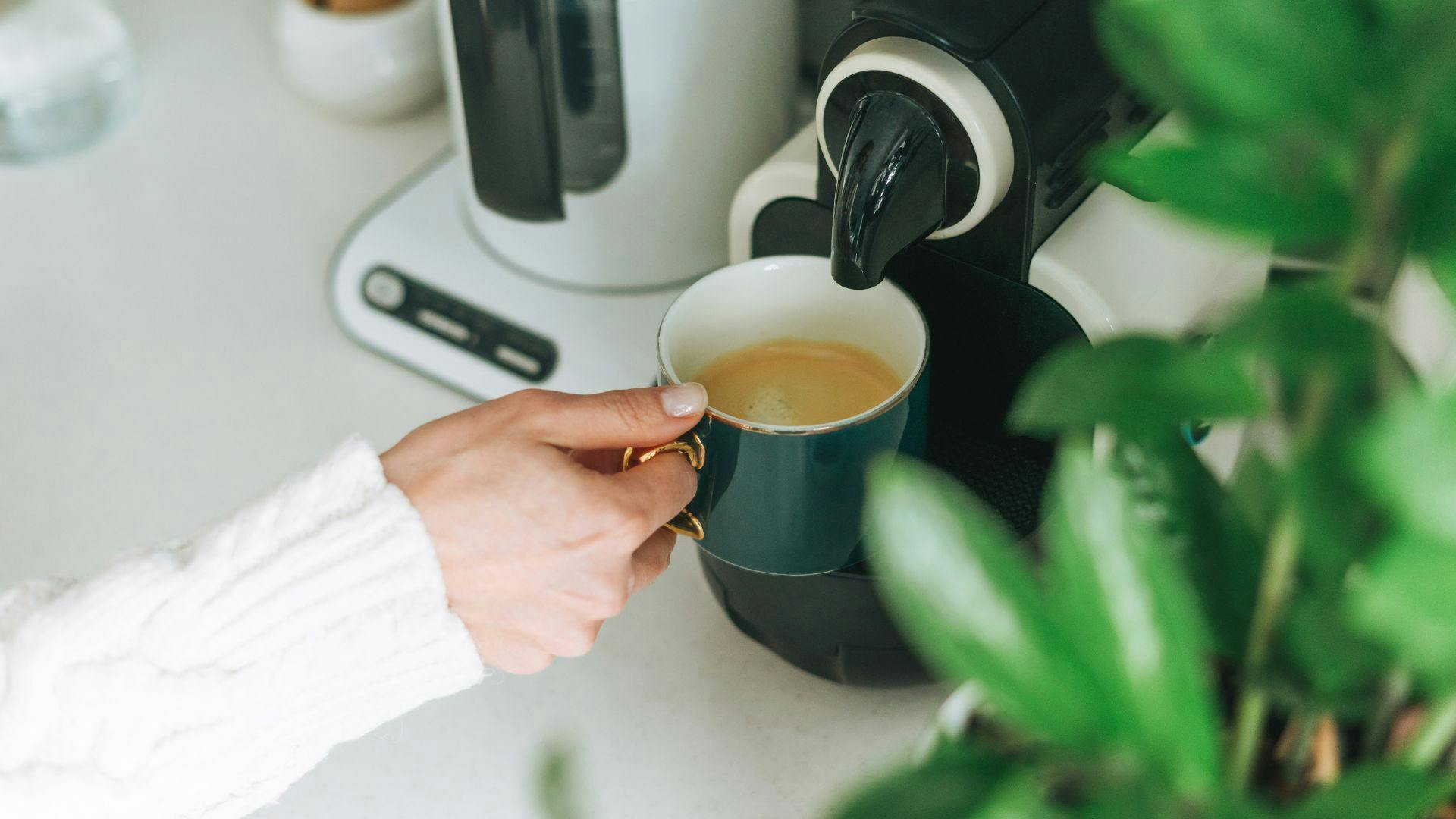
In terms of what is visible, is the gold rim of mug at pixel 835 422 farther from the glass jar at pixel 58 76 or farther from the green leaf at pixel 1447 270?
the glass jar at pixel 58 76

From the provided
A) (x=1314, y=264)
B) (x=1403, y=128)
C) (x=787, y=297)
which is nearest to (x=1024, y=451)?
(x=787, y=297)

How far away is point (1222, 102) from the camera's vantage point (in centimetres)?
19

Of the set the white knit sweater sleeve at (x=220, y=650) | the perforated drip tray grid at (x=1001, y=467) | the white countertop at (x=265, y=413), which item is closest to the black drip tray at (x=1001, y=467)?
the perforated drip tray grid at (x=1001, y=467)

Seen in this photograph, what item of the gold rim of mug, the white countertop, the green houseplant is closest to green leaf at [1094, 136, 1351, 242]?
the green houseplant

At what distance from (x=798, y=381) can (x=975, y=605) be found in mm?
368

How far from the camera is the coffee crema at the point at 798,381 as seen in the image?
0.54 m

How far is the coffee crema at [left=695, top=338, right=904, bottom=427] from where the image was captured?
0.54 m

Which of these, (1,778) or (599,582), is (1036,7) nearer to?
(599,582)

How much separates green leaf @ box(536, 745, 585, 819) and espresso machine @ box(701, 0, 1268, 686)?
0.91 ft

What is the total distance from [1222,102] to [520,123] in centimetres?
44

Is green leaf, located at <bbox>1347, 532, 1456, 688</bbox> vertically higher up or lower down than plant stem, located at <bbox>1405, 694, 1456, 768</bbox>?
higher up

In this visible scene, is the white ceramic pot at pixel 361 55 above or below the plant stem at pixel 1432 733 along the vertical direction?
below

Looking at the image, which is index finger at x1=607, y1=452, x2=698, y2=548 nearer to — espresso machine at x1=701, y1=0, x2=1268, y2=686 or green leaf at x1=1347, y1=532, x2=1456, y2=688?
espresso machine at x1=701, y1=0, x2=1268, y2=686

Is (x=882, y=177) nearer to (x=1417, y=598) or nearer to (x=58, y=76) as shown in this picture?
(x=1417, y=598)
